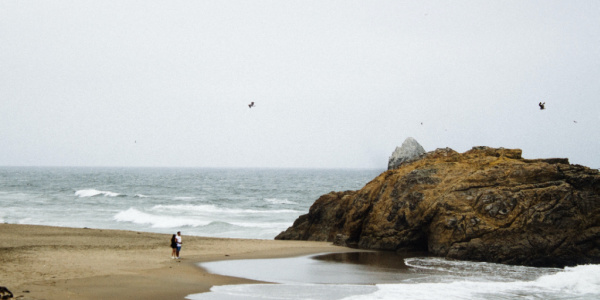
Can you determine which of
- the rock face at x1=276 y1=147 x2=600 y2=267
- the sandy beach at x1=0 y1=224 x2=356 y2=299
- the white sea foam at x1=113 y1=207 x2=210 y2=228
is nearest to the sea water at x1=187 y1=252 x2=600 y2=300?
the rock face at x1=276 y1=147 x2=600 y2=267

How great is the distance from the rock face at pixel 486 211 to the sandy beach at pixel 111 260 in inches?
93.5

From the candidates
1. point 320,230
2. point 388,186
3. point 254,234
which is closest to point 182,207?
point 254,234

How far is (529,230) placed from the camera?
19.8m

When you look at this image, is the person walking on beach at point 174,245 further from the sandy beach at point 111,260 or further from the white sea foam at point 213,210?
the white sea foam at point 213,210

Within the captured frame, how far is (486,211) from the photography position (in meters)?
20.7

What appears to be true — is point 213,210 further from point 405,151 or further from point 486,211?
point 486,211

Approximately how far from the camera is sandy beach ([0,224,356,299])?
13.5 metres

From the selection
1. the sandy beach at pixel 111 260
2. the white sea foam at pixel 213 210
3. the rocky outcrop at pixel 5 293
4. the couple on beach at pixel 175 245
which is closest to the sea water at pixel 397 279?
the sandy beach at pixel 111 260

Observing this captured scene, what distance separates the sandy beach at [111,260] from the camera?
13539 mm

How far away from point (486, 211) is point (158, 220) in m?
28.2

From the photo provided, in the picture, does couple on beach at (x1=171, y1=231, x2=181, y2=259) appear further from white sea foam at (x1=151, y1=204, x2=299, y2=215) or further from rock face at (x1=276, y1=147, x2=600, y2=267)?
white sea foam at (x1=151, y1=204, x2=299, y2=215)

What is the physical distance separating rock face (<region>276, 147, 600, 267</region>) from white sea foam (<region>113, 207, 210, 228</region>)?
680 inches

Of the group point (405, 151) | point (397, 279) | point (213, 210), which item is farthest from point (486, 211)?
point (213, 210)

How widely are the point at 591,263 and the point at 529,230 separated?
2.38 m
